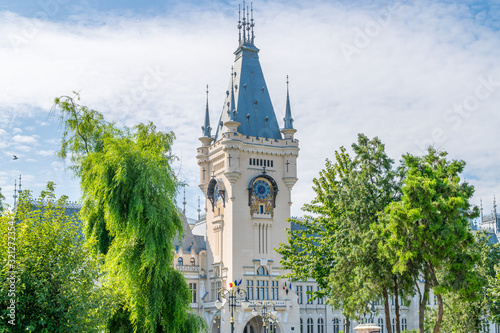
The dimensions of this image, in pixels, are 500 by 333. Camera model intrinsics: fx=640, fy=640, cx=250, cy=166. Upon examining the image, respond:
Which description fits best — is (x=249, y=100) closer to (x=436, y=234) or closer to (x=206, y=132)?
(x=206, y=132)

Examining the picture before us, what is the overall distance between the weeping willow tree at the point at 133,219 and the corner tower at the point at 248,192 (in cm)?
4376

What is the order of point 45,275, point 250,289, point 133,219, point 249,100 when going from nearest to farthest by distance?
point 45,275 → point 133,219 → point 250,289 → point 249,100

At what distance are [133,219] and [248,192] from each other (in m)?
48.6

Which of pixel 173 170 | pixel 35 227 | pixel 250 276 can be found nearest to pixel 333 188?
pixel 173 170

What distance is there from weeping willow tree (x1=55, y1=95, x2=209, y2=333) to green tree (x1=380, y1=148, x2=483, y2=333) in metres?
11.9

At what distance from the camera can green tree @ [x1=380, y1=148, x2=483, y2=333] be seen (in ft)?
112

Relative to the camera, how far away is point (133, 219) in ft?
109

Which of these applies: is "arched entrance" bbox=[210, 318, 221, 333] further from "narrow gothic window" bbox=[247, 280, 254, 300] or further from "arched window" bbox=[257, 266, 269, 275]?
"arched window" bbox=[257, 266, 269, 275]

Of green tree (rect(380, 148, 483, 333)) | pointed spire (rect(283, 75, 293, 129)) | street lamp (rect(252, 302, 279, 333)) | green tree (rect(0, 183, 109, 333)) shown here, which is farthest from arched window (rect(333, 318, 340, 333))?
green tree (rect(0, 183, 109, 333))

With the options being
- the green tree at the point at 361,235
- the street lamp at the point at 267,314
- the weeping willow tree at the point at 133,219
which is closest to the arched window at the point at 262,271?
the street lamp at the point at 267,314

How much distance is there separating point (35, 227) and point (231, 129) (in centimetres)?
5793

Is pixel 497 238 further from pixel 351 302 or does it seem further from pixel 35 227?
pixel 35 227

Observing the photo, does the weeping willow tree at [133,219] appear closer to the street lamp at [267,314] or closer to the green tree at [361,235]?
the green tree at [361,235]

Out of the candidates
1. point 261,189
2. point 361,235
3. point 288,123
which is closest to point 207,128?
point 288,123
